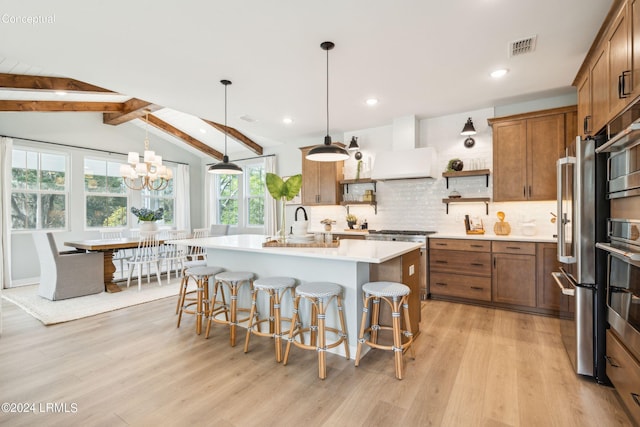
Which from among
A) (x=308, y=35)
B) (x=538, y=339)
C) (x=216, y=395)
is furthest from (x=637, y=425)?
(x=308, y=35)

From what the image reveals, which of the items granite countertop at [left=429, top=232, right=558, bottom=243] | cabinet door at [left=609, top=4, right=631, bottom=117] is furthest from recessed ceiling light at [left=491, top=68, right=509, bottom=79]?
granite countertop at [left=429, top=232, right=558, bottom=243]

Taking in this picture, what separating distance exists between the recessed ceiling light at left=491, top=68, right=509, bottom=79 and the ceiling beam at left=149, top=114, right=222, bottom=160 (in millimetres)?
6329

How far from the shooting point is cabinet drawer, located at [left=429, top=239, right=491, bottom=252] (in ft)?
12.7

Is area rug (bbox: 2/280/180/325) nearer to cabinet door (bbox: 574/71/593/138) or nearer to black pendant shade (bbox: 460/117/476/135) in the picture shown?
black pendant shade (bbox: 460/117/476/135)

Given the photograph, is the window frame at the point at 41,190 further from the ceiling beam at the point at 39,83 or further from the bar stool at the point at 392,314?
the bar stool at the point at 392,314

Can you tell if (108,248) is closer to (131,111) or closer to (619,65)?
(131,111)

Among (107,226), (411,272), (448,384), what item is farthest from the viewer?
(107,226)

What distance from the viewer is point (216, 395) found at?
2059mm

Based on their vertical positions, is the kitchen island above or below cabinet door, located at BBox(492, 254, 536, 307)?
above

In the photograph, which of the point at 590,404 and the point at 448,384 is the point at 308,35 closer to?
the point at 448,384

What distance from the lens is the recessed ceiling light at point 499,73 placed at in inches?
127

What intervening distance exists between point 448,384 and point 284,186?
2.08 m

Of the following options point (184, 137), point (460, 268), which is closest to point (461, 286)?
point (460, 268)

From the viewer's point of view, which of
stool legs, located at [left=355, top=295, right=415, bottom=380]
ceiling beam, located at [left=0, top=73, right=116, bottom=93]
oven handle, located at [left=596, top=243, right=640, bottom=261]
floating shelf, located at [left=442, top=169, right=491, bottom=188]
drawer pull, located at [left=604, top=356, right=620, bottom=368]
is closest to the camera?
oven handle, located at [left=596, top=243, right=640, bottom=261]
